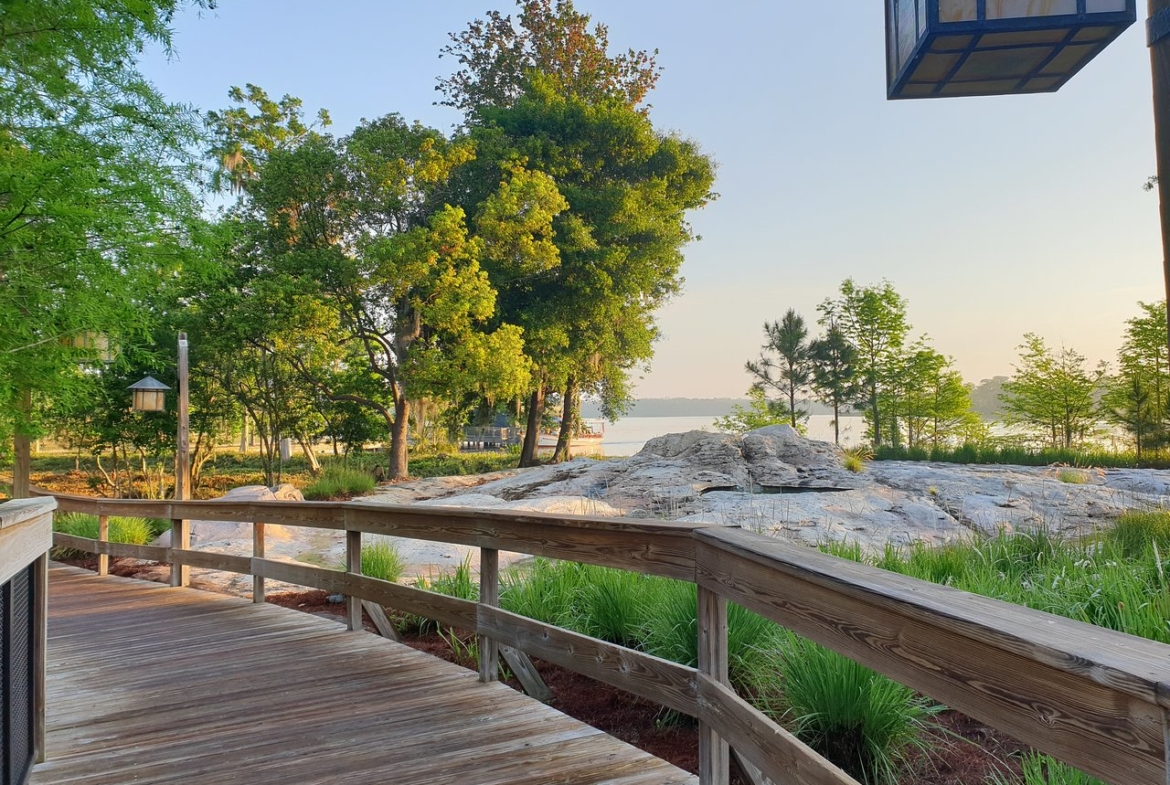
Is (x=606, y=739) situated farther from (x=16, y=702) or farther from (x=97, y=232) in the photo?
(x=97, y=232)

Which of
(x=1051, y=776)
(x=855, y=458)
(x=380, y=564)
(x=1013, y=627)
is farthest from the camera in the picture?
(x=855, y=458)

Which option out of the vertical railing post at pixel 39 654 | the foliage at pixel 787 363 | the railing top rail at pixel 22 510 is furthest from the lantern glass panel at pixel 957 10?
the foliage at pixel 787 363

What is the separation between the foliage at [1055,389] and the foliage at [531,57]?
17.7m

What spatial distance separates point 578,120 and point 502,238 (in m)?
5.74

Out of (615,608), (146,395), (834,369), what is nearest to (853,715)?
(615,608)

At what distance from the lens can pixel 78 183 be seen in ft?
18.0

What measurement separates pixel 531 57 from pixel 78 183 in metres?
24.4

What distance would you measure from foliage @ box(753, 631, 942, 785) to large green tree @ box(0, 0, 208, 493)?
5565mm

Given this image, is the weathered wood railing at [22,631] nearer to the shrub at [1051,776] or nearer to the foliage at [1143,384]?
the shrub at [1051,776]

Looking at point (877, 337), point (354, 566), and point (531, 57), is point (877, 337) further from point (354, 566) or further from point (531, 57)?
point (354, 566)

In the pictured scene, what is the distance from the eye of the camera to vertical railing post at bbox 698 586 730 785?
234 centimetres

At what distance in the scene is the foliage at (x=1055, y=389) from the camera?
27250 mm

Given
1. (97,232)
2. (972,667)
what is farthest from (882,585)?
(97,232)

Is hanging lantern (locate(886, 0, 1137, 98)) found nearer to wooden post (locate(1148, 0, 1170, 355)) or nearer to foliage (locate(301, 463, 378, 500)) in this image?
wooden post (locate(1148, 0, 1170, 355))
